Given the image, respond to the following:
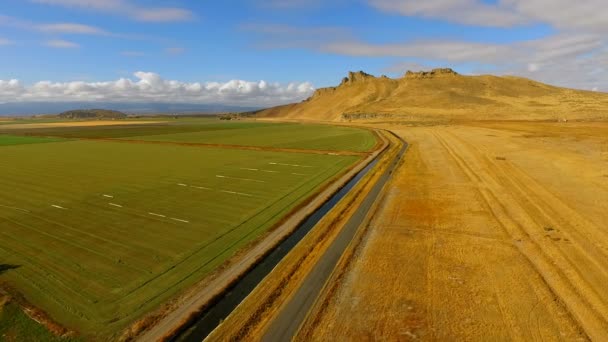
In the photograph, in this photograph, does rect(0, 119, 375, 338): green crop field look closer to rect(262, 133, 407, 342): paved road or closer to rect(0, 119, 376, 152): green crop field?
rect(262, 133, 407, 342): paved road

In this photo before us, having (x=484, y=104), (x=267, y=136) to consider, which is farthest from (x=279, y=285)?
(x=484, y=104)

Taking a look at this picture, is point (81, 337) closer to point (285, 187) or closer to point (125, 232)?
point (125, 232)

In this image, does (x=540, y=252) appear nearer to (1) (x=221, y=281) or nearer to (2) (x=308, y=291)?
(2) (x=308, y=291)

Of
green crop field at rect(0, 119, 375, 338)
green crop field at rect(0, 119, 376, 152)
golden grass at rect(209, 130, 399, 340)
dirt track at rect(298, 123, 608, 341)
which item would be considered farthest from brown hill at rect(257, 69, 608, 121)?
golden grass at rect(209, 130, 399, 340)

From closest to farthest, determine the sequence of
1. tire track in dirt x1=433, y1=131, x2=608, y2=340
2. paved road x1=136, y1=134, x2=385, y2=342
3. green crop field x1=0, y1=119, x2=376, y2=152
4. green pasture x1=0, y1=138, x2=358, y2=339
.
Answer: tire track in dirt x1=433, y1=131, x2=608, y2=340 < paved road x1=136, y1=134, x2=385, y2=342 < green pasture x1=0, y1=138, x2=358, y2=339 < green crop field x1=0, y1=119, x2=376, y2=152

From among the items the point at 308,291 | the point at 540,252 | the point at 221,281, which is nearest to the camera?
the point at 308,291

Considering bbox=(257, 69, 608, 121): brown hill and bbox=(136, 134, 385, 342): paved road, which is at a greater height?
bbox=(257, 69, 608, 121): brown hill
